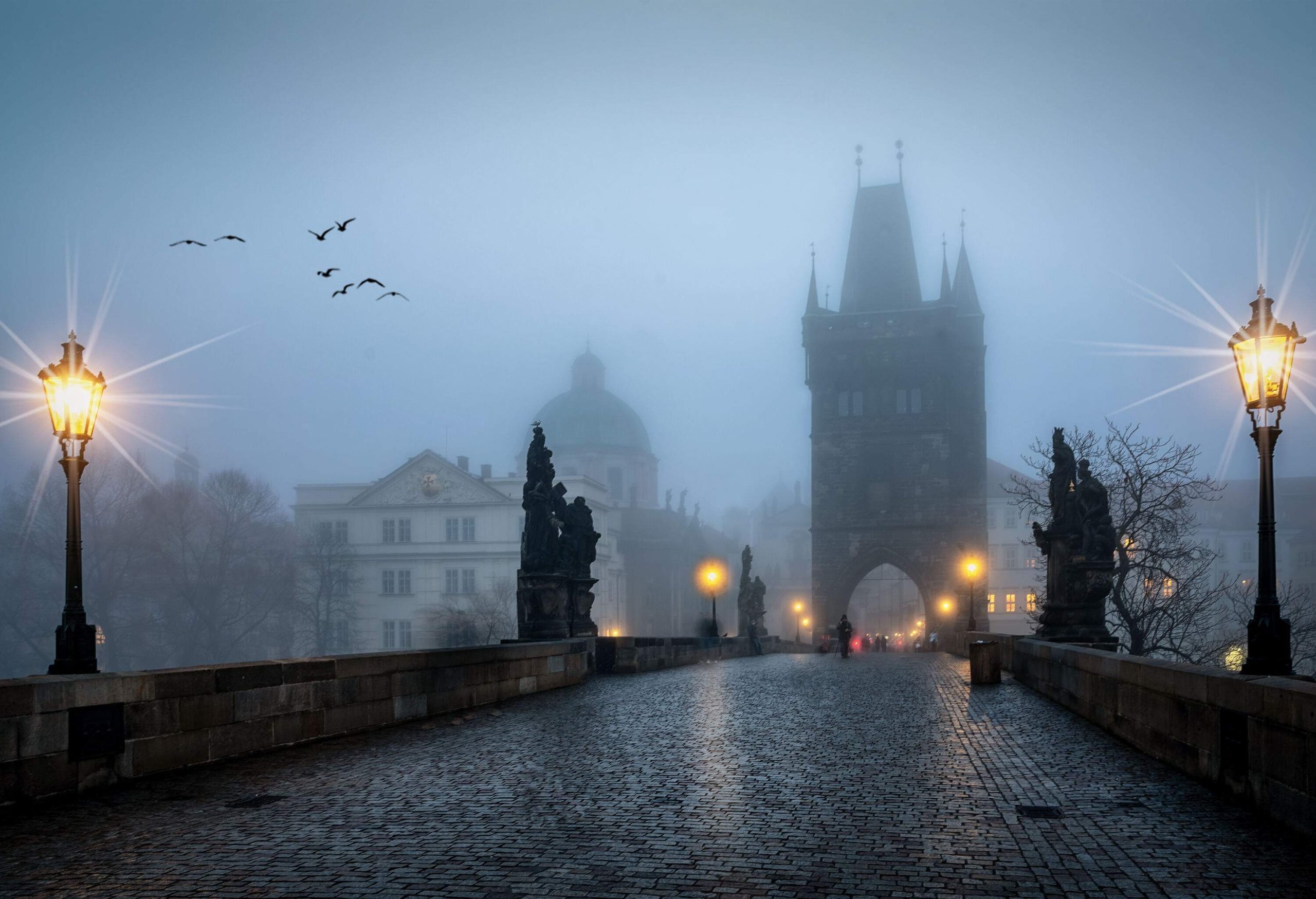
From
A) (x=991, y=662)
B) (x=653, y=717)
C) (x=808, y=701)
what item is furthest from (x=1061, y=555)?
(x=653, y=717)

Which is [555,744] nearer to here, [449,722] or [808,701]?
[449,722]

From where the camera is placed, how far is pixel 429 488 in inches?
3305

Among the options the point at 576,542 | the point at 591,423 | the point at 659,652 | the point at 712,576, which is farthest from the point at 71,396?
the point at 591,423

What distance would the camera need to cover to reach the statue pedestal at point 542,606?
75.9 feet

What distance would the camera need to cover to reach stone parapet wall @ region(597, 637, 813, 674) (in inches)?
939

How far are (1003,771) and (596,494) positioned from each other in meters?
85.2

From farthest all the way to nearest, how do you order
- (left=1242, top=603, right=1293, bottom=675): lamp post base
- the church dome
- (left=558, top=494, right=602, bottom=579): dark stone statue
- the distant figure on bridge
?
the church dome, the distant figure on bridge, (left=558, top=494, right=602, bottom=579): dark stone statue, (left=1242, top=603, right=1293, bottom=675): lamp post base

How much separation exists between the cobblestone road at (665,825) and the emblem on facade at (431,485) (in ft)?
237

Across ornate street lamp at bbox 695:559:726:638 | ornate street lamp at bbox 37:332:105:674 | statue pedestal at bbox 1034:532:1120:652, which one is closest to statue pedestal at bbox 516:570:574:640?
statue pedestal at bbox 1034:532:1120:652

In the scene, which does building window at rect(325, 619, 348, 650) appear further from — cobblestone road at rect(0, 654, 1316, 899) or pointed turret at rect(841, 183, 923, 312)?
cobblestone road at rect(0, 654, 1316, 899)

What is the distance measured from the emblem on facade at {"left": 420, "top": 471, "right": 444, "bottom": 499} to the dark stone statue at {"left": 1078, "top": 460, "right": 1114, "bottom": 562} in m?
65.3

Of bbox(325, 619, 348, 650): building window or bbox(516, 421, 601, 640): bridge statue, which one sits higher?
bbox(516, 421, 601, 640): bridge statue

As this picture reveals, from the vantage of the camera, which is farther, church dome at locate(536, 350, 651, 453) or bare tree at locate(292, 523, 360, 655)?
church dome at locate(536, 350, 651, 453)

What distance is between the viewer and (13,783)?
8.09 metres
